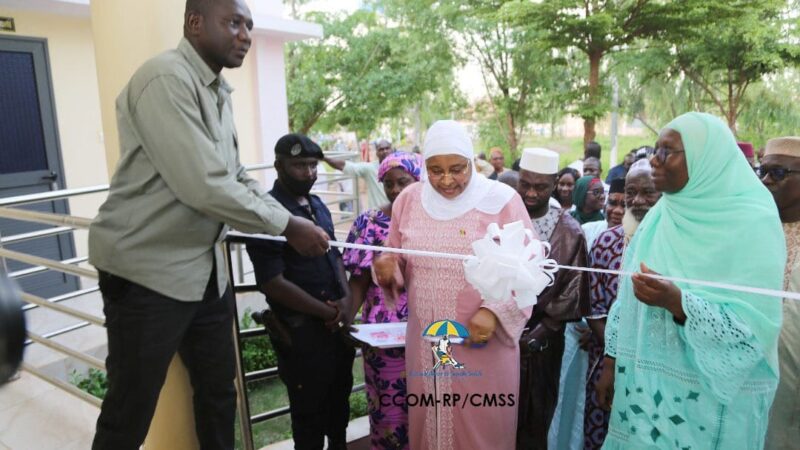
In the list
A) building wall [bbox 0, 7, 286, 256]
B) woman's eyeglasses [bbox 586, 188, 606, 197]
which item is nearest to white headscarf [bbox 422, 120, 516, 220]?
woman's eyeglasses [bbox 586, 188, 606, 197]

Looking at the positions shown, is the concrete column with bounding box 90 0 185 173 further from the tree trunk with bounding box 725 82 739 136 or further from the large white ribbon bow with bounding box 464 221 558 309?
the tree trunk with bounding box 725 82 739 136

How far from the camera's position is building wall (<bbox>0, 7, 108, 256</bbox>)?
6.68m

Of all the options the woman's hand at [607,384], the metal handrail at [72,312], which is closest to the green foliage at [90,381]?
the metal handrail at [72,312]

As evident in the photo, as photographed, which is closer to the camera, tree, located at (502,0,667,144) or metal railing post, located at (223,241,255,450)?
metal railing post, located at (223,241,255,450)

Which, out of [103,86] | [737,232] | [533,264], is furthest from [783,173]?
[103,86]

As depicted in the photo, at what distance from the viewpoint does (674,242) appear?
6.91ft

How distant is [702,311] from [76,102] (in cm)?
736

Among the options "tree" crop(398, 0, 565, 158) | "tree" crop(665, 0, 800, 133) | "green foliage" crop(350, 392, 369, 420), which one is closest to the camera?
"green foliage" crop(350, 392, 369, 420)

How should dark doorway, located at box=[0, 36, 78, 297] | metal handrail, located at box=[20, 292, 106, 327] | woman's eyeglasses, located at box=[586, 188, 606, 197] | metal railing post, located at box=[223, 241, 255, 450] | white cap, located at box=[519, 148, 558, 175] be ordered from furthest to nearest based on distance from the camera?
dark doorway, located at box=[0, 36, 78, 297] → woman's eyeglasses, located at box=[586, 188, 606, 197] → white cap, located at box=[519, 148, 558, 175] → metal handrail, located at box=[20, 292, 106, 327] → metal railing post, located at box=[223, 241, 255, 450]

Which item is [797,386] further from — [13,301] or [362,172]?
[362,172]

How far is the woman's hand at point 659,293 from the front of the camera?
1914 mm

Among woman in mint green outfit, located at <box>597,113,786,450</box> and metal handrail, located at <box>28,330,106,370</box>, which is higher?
woman in mint green outfit, located at <box>597,113,786,450</box>

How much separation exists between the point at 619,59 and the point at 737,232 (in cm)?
1564

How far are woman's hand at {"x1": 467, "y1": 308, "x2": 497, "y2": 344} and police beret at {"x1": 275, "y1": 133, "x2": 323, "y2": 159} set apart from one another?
47.3 inches
